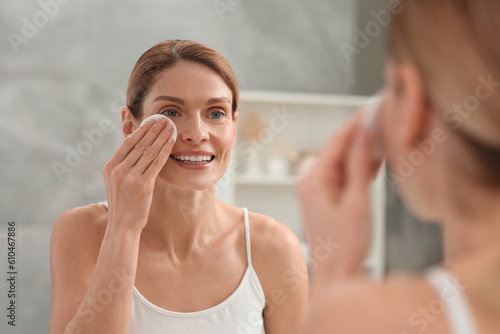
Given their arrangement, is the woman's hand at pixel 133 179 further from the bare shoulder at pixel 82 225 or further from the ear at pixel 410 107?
the ear at pixel 410 107

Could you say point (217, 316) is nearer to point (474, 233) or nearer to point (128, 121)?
point (128, 121)

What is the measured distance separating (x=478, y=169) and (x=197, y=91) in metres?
0.69

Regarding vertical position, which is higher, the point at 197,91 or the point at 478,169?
the point at 197,91

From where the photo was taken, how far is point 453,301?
288 mm

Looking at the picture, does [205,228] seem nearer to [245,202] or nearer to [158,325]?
[158,325]

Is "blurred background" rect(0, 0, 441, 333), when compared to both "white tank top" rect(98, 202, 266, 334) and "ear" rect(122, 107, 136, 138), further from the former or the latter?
"ear" rect(122, 107, 136, 138)

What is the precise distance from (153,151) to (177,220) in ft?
0.70

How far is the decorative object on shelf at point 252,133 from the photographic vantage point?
2.59m

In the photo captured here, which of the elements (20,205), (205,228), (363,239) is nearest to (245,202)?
(20,205)

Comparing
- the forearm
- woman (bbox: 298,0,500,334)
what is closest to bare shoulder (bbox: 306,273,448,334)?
woman (bbox: 298,0,500,334)

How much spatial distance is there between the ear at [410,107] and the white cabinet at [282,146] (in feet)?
7.21

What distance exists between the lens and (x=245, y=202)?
2637 mm

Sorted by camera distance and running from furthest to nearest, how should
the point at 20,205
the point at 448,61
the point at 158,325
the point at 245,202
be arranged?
the point at 245,202 < the point at 20,205 < the point at 158,325 < the point at 448,61

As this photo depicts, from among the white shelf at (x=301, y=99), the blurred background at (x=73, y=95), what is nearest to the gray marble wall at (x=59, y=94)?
the blurred background at (x=73, y=95)
